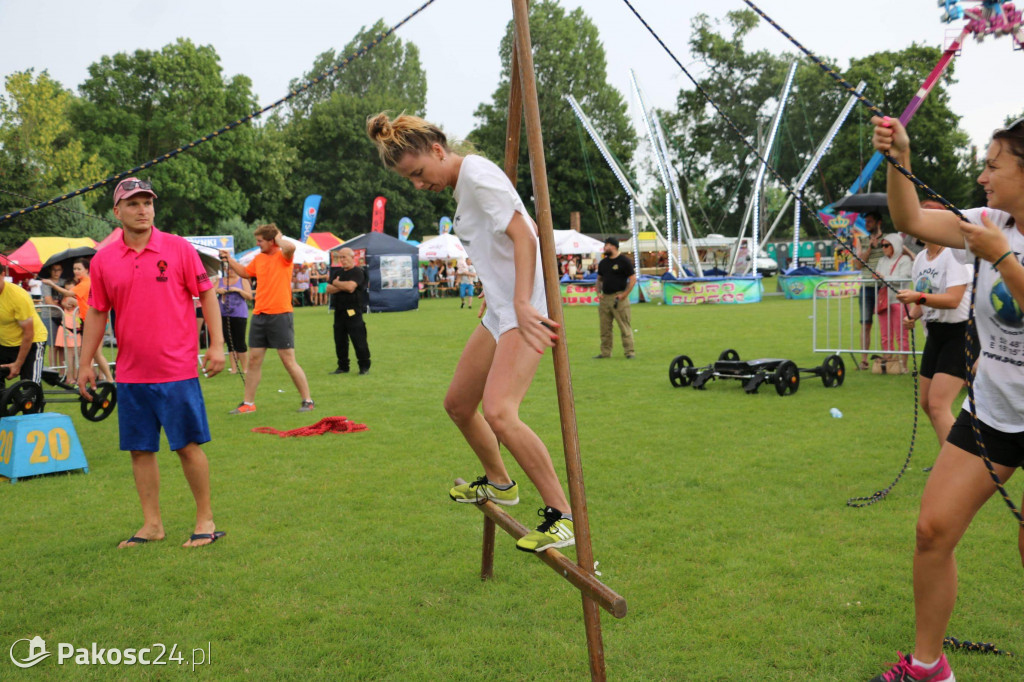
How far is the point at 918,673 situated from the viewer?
3.14m

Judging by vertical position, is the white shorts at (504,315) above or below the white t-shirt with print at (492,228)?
below

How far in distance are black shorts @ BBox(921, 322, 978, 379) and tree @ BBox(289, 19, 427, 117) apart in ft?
216

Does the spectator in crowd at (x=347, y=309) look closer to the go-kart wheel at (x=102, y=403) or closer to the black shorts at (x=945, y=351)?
the go-kart wheel at (x=102, y=403)

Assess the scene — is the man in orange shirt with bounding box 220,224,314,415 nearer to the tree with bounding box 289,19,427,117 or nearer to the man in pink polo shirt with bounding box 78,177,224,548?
the man in pink polo shirt with bounding box 78,177,224,548

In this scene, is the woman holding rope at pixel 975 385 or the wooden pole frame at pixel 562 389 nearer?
the woman holding rope at pixel 975 385

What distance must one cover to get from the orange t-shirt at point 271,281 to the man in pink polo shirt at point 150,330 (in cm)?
472

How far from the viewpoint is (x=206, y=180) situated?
5341 cm

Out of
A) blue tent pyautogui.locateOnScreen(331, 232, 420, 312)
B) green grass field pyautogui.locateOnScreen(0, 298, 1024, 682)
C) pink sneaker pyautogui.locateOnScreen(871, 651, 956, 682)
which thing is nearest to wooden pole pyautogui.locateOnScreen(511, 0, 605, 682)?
green grass field pyautogui.locateOnScreen(0, 298, 1024, 682)

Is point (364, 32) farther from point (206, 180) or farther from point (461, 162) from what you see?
point (461, 162)

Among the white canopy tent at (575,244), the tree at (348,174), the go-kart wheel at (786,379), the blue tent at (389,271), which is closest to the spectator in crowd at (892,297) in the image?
the go-kart wheel at (786,379)

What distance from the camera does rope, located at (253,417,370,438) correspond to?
8844 mm

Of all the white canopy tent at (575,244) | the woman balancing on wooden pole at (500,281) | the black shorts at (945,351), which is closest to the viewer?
the woman balancing on wooden pole at (500,281)

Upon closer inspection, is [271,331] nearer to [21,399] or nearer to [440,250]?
[21,399]

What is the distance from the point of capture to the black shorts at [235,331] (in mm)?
12820
